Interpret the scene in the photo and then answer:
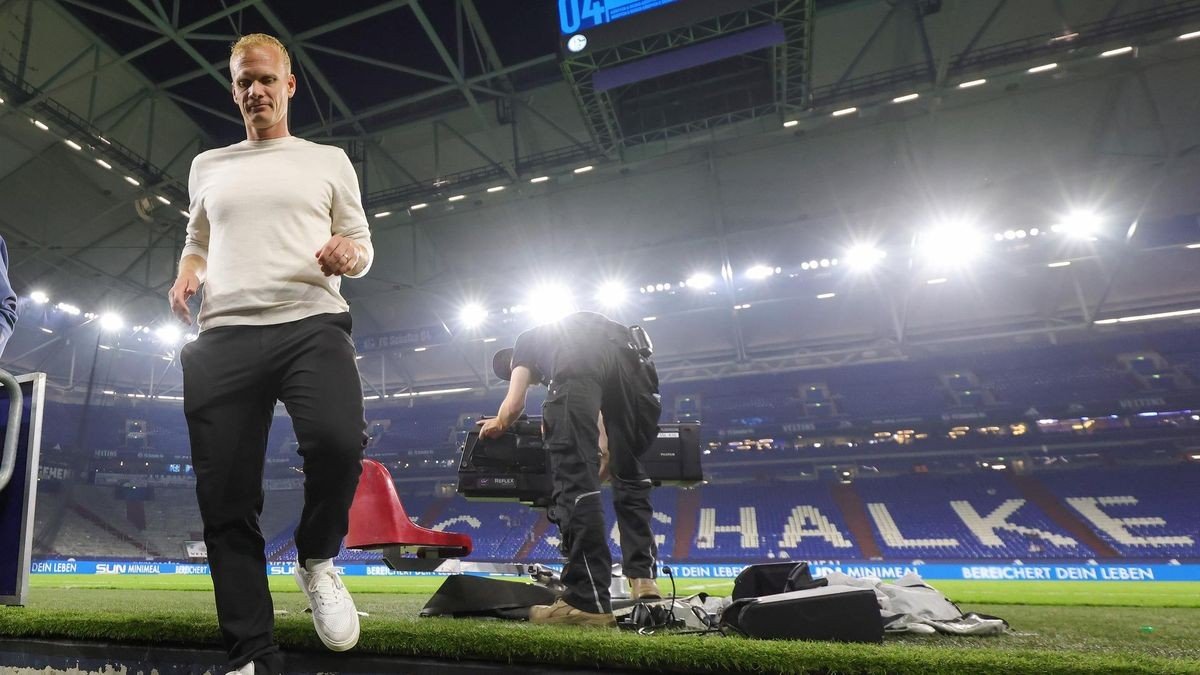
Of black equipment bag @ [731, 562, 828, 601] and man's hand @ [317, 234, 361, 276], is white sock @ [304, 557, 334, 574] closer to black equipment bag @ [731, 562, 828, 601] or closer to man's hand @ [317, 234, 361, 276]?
man's hand @ [317, 234, 361, 276]

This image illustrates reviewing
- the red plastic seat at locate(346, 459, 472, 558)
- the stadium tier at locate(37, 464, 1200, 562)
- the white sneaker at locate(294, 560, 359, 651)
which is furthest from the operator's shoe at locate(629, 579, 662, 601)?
the stadium tier at locate(37, 464, 1200, 562)

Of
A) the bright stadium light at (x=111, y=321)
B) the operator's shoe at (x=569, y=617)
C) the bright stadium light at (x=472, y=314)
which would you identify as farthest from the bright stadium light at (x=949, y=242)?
the bright stadium light at (x=111, y=321)

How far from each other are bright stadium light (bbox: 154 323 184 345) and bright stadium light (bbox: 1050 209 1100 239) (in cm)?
2282

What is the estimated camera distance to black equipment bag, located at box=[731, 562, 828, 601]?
223cm

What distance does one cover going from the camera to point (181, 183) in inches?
405

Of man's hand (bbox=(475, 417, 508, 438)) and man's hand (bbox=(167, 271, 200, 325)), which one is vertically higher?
man's hand (bbox=(167, 271, 200, 325))

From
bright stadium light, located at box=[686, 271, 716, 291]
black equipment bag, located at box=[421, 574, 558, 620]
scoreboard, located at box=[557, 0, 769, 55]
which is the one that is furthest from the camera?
bright stadium light, located at box=[686, 271, 716, 291]

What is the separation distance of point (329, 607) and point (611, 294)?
44.0ft

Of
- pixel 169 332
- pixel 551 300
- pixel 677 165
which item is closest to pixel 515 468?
pixel 677 165

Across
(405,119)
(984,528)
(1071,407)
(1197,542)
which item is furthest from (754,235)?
(1197,542)

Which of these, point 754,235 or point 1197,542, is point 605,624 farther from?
point 1197,542

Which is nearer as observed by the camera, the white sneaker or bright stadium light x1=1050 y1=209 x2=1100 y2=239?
the white sneaker

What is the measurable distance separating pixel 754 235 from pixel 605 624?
1280 centimetres

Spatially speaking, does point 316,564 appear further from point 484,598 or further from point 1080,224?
point 1080,224
